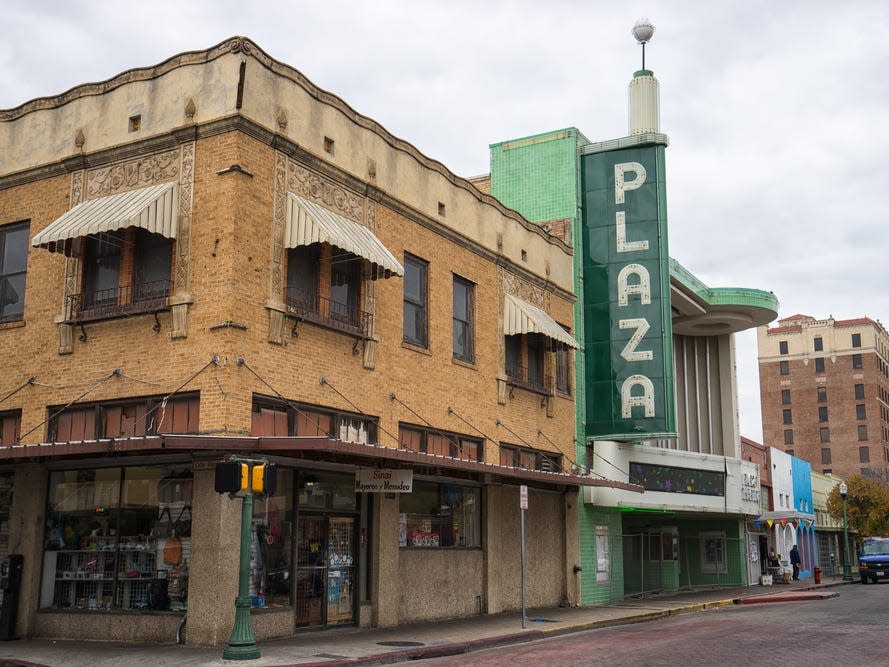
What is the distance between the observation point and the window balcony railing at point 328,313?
1798cm

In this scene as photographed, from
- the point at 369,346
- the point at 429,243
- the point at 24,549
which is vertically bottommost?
the point at 24,549

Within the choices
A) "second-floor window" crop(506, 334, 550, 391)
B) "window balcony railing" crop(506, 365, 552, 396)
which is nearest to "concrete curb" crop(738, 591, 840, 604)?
"window balcony railing" crop(506, 365, 552, 396)

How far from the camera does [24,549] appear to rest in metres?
18.1

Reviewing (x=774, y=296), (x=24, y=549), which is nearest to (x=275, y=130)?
(x=24, y=549)

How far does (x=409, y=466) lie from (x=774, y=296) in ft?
83.5

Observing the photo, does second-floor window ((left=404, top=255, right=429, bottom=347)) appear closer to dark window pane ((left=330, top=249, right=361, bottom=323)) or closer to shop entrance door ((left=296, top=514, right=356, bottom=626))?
dark window pane ((left=330, top=249, right=361, bottom=323))

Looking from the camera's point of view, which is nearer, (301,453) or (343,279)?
(301,453)

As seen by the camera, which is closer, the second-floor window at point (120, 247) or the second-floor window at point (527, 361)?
the second-floor window at point (120, 247)

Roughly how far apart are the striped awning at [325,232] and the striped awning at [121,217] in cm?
203

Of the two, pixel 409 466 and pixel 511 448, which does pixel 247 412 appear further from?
pixel 511 448

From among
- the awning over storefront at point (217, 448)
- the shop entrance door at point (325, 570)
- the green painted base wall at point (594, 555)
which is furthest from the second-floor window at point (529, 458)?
the awning over storefront at point (217, 448)

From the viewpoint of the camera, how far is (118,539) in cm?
1741

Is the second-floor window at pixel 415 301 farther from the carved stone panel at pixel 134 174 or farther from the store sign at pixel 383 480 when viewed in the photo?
the carved stone panel at pixel 134 174

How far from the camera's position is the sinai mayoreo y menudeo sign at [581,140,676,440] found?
94.5 feet
